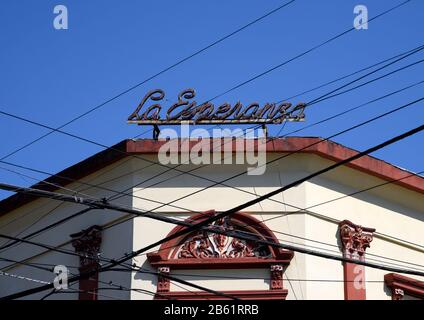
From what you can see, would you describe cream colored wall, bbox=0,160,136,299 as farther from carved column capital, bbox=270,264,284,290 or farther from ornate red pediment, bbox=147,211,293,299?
carved column capital, bbox=270,264,284,290

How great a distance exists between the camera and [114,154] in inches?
933

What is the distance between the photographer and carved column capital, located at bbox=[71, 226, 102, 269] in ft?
77.3

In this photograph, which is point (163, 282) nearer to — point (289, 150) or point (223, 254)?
point (223, 254)

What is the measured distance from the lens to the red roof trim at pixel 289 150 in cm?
2314

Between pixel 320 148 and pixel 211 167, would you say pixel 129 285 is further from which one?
pixel 320 148

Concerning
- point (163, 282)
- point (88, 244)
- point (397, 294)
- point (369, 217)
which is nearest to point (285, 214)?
point (369, 217)

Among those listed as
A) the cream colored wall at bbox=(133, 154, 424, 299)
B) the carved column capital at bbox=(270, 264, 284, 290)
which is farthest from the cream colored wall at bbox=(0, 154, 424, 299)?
the carved column capital at bbox=(270, 264, 284, 290)

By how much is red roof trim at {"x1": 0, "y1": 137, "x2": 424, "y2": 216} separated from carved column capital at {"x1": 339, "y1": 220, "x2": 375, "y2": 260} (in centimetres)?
123

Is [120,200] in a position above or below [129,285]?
above
